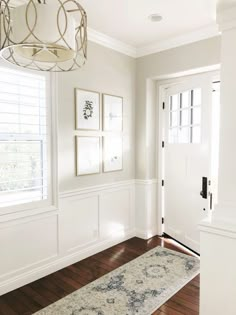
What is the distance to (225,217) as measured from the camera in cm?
179

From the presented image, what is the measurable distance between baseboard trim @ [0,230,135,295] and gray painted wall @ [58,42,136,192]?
0.82 m

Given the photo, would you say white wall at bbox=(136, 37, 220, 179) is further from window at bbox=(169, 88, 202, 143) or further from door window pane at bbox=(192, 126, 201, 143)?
door window pane at bbox=(192, 126, 201, 143)

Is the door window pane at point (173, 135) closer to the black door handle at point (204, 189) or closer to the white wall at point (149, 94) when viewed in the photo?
the white wall at point (149, 94)

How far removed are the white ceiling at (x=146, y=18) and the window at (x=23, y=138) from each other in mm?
917

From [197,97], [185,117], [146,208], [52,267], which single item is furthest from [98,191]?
[197,97]

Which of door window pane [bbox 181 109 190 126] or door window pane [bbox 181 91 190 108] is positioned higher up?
door window pane [bbox 181 91 190 108]

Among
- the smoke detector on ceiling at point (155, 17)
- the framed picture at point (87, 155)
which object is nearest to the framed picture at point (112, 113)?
the framed picture at point (87, 155)

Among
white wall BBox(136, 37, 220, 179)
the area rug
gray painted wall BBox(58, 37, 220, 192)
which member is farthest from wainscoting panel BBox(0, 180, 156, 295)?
the area rug

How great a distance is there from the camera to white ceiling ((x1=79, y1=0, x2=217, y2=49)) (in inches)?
101

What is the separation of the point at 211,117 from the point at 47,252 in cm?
249

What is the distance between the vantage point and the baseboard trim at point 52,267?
256 centimetres

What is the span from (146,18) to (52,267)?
2.93 metres

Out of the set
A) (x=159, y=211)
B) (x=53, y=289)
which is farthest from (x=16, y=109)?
(x=159, y=211)

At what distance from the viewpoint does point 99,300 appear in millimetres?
2402
